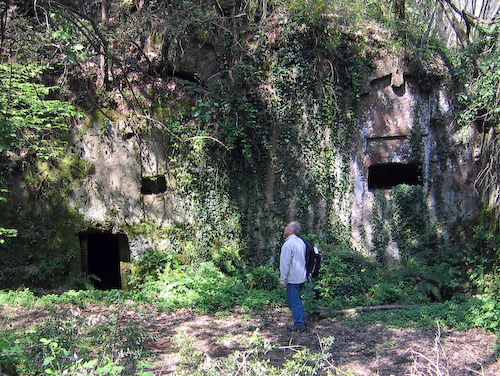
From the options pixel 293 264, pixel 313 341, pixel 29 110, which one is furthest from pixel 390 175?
pixel 29 110

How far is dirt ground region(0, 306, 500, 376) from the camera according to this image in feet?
18.2

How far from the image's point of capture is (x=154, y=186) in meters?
10.3

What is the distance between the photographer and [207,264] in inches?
372

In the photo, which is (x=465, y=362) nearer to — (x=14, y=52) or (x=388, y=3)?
(x=388, y=3)

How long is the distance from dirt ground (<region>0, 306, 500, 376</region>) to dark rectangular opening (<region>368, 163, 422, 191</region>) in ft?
16.2

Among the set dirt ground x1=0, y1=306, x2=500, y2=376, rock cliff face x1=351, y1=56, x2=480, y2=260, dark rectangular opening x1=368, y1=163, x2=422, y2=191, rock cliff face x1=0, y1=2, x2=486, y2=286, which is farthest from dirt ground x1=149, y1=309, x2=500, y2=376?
dark rectangular opening x1=368, y1=163, x2=422, y2=191

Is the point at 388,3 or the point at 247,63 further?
the point at 388,3

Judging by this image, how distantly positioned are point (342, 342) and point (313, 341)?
1.42 feet

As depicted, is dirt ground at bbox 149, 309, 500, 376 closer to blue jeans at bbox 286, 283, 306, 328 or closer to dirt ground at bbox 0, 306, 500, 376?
dirt ground at bbox 0, 306, 500, 376

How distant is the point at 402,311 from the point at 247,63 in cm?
652

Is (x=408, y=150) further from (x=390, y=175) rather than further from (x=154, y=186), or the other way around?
(x=154, y=186)

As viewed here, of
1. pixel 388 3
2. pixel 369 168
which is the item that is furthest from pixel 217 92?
pixel 388 3

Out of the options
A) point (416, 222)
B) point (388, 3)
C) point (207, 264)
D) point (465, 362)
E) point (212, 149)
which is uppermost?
point (388, 3)

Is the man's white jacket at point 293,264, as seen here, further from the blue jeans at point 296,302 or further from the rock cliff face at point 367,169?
the rock cliff face at point 367,169
